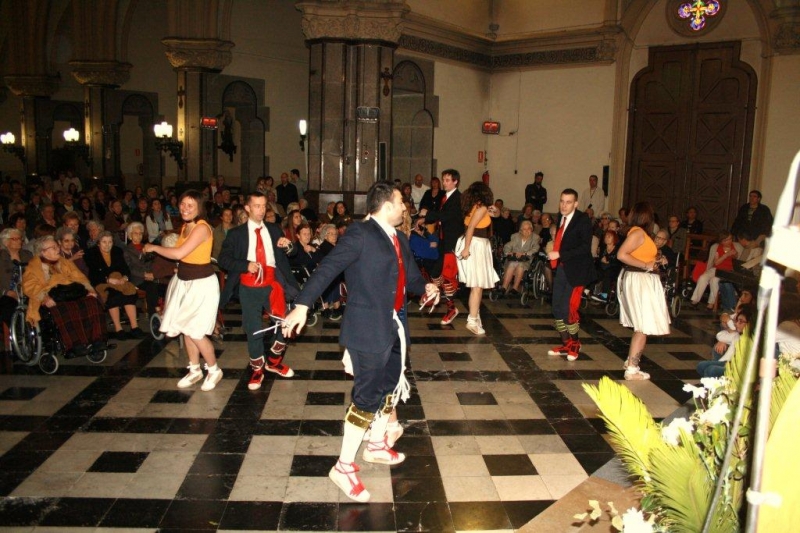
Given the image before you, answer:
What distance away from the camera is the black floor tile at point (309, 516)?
397 centimetres

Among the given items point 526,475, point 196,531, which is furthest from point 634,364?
point 196,531

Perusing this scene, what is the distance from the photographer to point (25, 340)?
6812mm

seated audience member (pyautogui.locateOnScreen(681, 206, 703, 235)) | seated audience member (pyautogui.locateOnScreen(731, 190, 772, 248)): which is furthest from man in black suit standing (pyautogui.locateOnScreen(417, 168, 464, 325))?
seated audience member (pyautogui.locateOnScreen(681, 206, 703, 235))

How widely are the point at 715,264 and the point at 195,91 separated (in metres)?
12.3

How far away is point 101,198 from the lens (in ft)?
44.9

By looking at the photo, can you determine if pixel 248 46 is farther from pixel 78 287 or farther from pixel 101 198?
pixel 78 287

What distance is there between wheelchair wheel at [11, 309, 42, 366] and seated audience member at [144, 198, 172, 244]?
4.06 meters

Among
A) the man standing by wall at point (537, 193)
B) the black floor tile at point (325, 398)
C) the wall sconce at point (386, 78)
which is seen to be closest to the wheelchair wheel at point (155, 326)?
the black floor tile at point (325, 398)

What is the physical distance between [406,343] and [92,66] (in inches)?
679

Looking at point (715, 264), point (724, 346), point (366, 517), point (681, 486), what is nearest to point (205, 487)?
point (366, 517)

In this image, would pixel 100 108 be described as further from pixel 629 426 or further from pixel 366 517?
pixel 629 426

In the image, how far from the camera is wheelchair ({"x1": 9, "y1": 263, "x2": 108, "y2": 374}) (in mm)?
6652

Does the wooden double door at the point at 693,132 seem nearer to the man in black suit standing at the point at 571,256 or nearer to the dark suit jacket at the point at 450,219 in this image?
the dark suit jacket at the point at 450,219

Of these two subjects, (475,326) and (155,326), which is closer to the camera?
(155,326)
